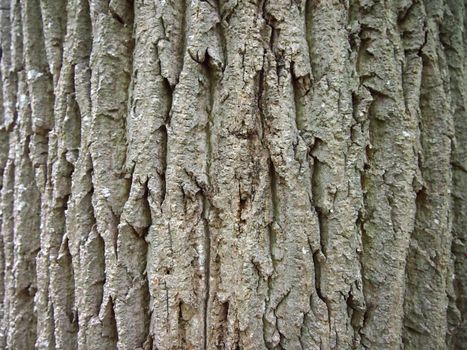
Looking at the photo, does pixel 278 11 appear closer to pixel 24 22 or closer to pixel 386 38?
pixel 386 38

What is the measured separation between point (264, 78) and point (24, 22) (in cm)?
81

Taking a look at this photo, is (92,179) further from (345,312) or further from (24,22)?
(345,312)

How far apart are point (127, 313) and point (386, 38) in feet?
3.31

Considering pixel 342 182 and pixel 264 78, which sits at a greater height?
pixel 264 78

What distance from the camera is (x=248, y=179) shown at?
32.3 inches

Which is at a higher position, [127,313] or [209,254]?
[209,254]

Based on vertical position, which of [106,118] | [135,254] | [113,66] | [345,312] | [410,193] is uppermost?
[113,66]

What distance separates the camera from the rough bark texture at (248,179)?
32.3 inches

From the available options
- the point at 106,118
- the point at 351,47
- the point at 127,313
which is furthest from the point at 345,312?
the point at 106,118

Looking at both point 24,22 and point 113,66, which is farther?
point 24,22

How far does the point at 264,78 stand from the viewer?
2.73ft

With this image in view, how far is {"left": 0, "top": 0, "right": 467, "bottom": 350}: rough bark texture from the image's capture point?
821 mm

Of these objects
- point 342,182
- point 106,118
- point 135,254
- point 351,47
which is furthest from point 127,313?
point 351,47

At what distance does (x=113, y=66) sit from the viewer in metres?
0.89
